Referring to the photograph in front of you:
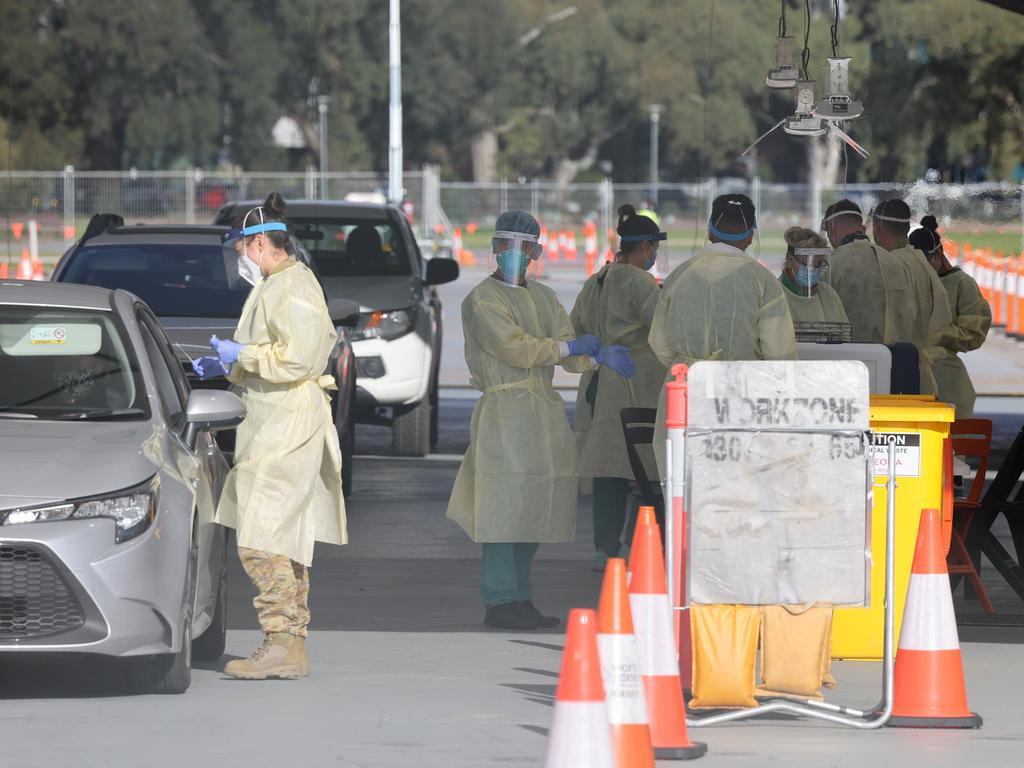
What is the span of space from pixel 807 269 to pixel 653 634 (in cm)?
454

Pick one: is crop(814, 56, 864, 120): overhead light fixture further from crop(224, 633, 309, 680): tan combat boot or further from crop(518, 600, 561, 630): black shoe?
crop(224, 633, 309, 680): tan combat boot

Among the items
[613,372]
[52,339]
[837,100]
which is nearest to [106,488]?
[52,339]

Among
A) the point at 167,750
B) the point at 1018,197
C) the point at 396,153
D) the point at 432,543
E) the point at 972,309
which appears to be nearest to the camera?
the point at 167,750

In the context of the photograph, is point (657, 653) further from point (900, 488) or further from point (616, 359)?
point (616, 359)

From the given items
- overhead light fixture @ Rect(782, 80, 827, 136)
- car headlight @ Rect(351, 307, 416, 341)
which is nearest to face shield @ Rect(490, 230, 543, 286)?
overhead light fixture @ Rect(782, 80, 827, 136)

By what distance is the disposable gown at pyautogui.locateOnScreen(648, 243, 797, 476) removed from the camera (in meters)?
8.21

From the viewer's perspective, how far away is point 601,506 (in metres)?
11.1

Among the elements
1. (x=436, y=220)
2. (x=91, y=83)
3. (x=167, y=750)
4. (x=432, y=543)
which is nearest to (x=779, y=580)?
(x=167, y=750)

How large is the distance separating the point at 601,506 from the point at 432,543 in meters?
1.45

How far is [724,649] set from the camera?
707 cm

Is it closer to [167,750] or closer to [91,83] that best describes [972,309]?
[167,750]

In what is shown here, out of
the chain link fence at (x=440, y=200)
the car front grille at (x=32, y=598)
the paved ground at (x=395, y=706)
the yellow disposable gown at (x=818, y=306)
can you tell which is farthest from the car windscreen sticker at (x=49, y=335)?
the chain link fence at (x=440, y=200)

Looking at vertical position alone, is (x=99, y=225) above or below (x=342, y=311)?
above

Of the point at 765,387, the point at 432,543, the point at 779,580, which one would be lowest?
the point at 432,543
